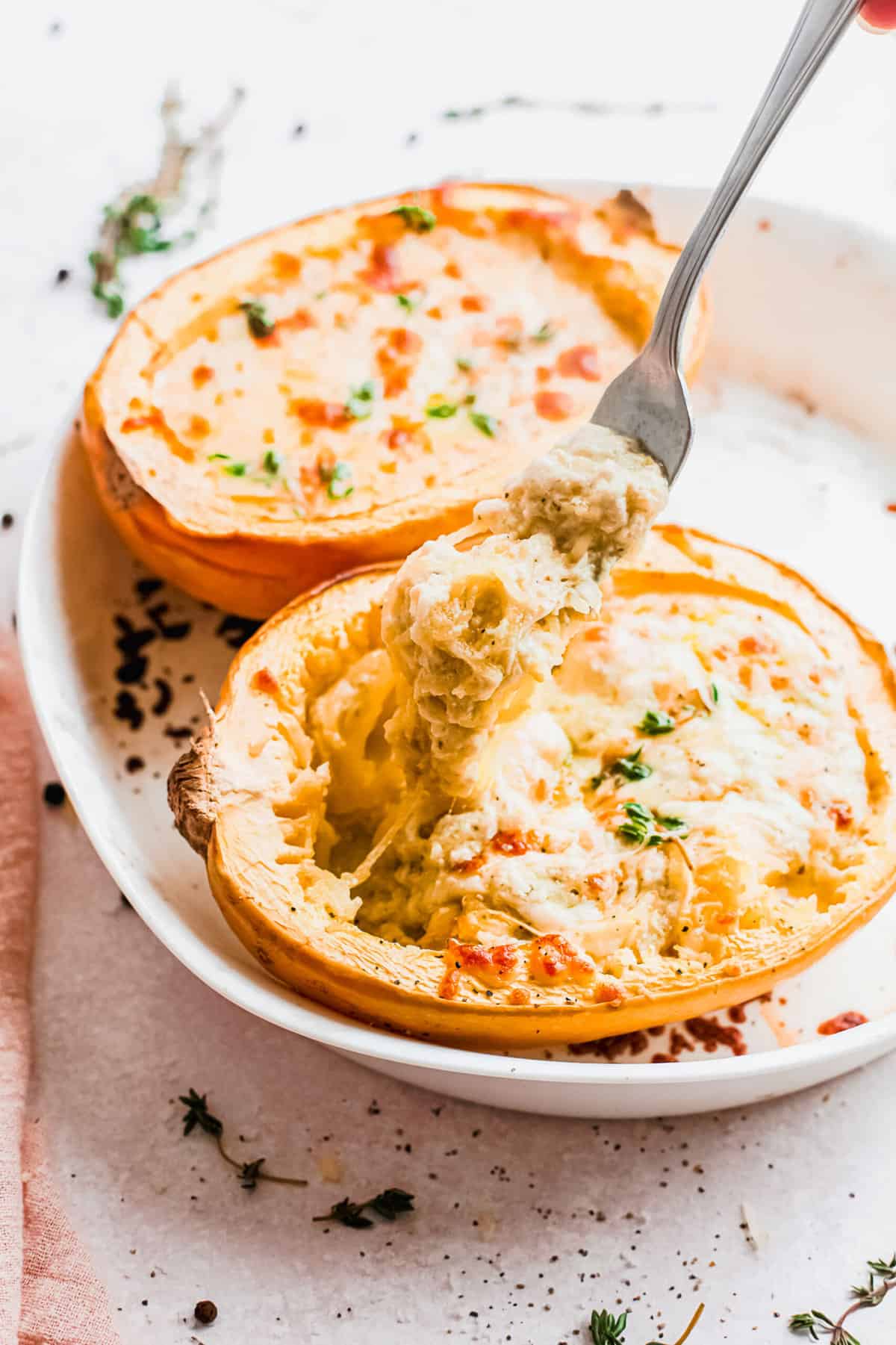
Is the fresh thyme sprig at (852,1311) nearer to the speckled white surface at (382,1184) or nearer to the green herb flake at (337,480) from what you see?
the speckled white surface at (382,1184)

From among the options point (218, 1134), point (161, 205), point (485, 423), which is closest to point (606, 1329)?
point (218, 1134)

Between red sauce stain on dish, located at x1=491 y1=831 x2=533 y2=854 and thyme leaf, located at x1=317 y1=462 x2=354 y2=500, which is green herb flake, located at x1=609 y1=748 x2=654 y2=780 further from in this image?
thyme leaf, located at x1=317 y1=462 x2=354 y2=500

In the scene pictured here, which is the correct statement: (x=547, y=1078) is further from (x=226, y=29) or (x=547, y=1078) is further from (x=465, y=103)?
(x=226, y=29)

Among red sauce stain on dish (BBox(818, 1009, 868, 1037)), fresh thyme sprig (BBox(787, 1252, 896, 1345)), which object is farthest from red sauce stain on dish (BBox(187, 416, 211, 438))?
fresh thyme sprig (BBox(787, 1252, 896, 1345))

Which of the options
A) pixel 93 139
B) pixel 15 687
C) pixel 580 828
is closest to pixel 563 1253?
pixel 580 828

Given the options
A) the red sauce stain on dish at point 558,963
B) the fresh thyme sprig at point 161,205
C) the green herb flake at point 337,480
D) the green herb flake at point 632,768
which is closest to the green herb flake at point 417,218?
the green herb flake at point 337,480

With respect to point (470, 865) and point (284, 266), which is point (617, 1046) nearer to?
point (470, 865)
